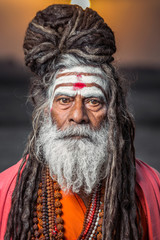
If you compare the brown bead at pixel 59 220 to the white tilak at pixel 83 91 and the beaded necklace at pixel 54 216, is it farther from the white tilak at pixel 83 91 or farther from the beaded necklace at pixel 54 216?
the white tilak at pixel 83 91

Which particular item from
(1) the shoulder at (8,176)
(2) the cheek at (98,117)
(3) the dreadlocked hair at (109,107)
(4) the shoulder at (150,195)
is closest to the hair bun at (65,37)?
(3) the dreadlocked hair at (109,107)

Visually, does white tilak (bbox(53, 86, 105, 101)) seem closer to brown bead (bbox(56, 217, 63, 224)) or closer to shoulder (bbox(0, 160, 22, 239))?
shoulder (bbox(0, 160, 22, 239))

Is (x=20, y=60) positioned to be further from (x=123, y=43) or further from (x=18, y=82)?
(x=123, y=43)

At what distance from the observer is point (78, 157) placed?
2375mm

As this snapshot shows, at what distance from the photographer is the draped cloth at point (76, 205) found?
2344mm

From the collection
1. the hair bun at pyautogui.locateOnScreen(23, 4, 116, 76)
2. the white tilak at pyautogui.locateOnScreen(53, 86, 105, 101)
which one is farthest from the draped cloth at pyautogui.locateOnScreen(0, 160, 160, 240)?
the hair bun at pyautogui.locateOnScreen(23, 4, 116, 76)

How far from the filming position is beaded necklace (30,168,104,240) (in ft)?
7.55

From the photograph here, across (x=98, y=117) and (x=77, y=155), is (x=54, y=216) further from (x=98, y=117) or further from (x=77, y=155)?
(x=98, y=117)

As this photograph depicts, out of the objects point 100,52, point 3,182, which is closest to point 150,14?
point 100,52

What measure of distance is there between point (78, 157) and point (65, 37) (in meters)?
0.57

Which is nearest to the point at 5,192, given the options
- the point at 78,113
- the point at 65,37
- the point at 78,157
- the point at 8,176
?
the point at 8,176

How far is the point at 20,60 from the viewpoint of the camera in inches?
158

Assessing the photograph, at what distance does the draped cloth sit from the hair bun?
566mm

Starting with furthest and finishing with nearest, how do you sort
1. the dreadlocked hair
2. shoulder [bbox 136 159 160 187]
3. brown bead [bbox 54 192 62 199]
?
shoulder [bbox 136 159 160 187]
brown bead [bbox 54 192 62 199]
the dreadlocked hair
